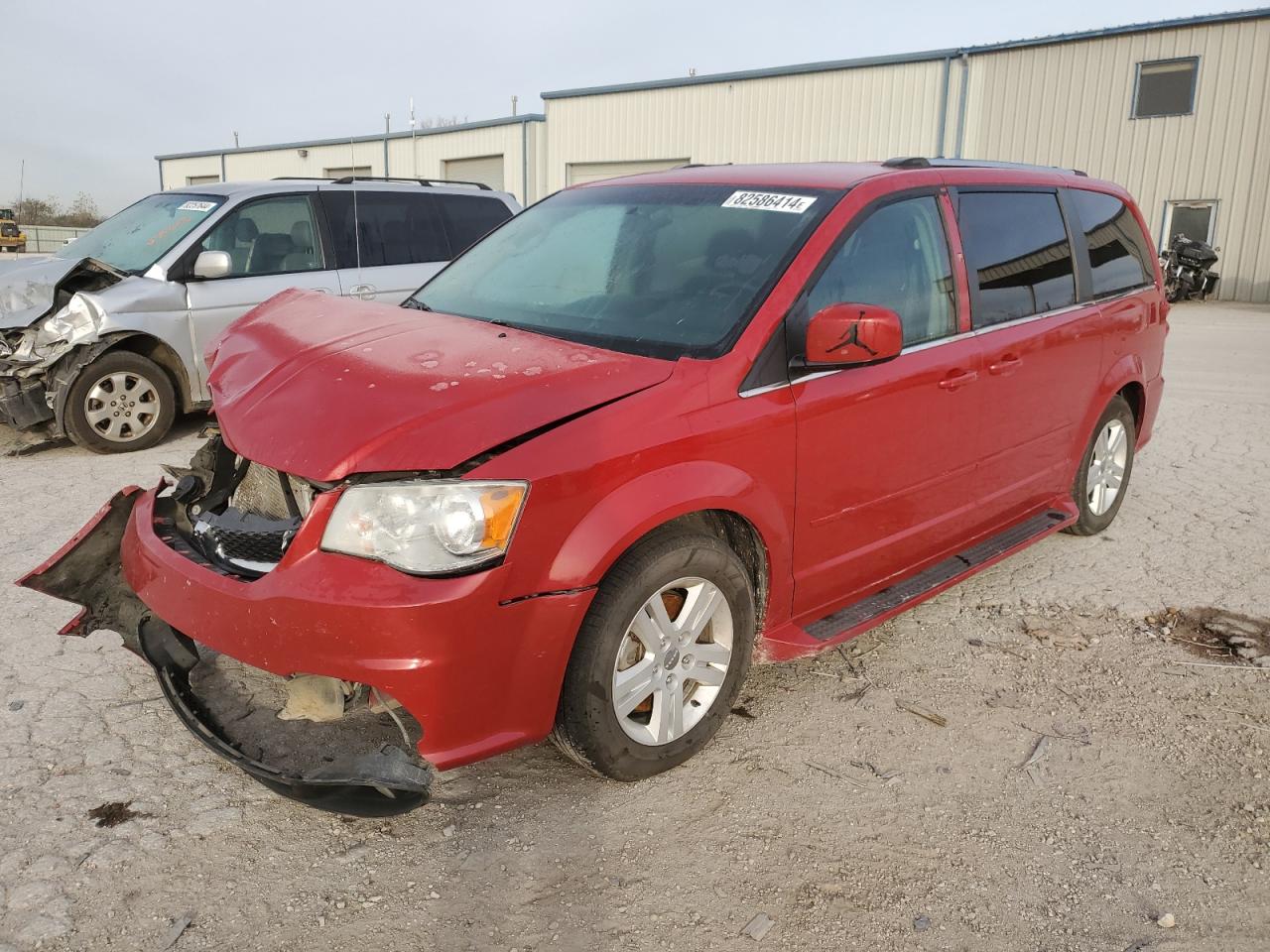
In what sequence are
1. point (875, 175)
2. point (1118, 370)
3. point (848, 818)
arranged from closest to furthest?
point (848, 818) < point (875, 175) < point (1118, 370)

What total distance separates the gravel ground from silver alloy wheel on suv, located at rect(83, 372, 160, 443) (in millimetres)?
2606

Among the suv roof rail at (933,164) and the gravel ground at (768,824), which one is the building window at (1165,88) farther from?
the gravel ground at (768,824)

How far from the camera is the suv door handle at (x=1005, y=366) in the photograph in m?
3.77

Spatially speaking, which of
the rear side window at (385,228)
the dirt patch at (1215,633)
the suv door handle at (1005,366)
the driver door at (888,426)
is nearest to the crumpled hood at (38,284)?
the rear side window at (385,228)

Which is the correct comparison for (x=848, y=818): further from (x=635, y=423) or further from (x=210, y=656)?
(x=210, y=656)

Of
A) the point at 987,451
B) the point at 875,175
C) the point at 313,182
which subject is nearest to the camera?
the point at 875,175

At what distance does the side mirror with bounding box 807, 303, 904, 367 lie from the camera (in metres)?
2.91

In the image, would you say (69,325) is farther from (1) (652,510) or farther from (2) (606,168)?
(2) (606,168)

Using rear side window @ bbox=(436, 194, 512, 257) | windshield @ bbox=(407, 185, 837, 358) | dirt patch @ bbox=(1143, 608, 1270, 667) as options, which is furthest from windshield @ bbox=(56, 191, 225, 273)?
dirt patch @ bbox=(1143, 608, 1270, 667)

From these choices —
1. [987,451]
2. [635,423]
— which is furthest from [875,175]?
[635,423]

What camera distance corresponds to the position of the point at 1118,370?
15.7 ft

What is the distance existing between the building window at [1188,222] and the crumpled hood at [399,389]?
21227 millimetres

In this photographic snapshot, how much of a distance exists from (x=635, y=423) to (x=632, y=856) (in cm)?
115

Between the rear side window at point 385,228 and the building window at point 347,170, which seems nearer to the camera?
the rear side window at point 385,228
